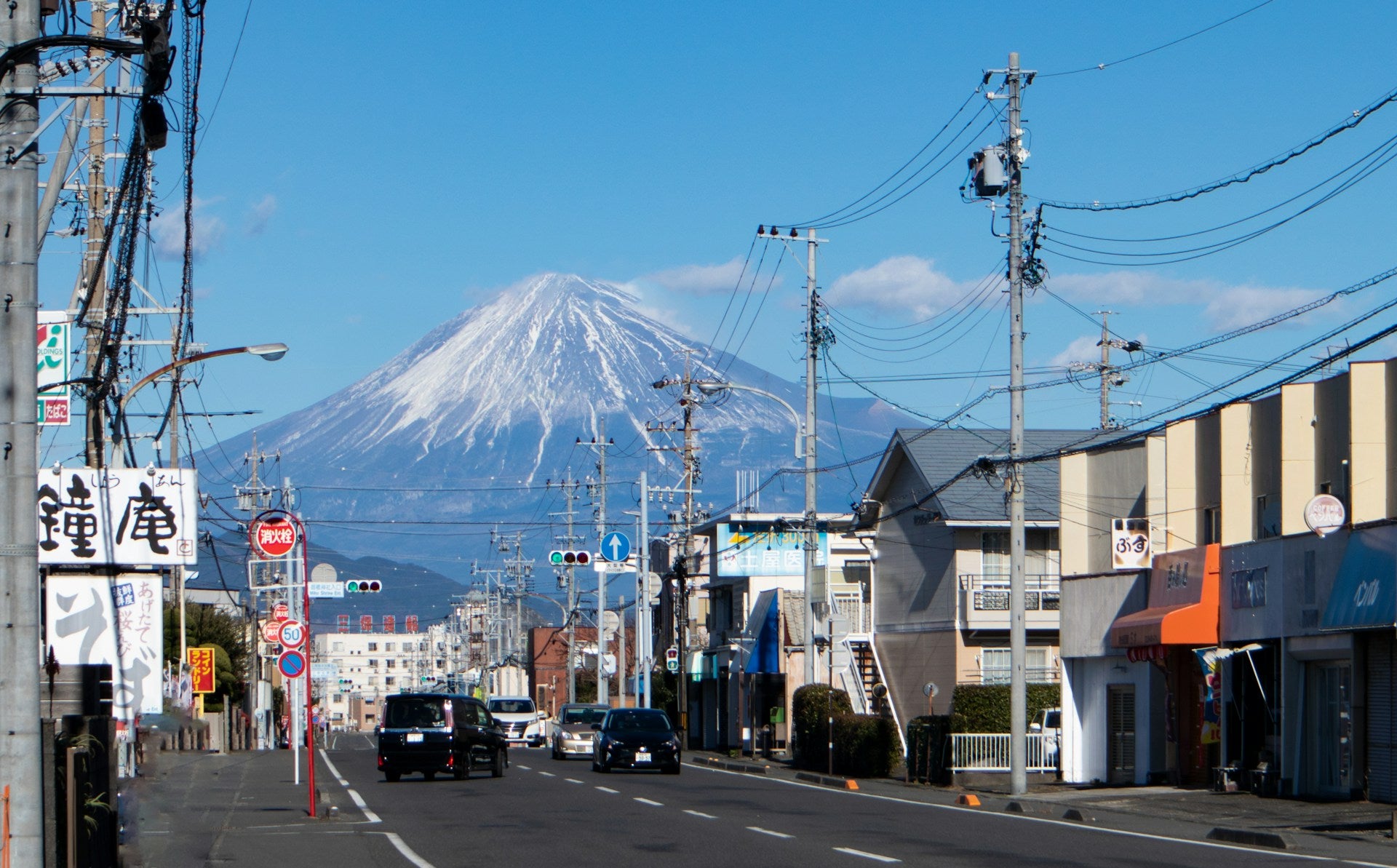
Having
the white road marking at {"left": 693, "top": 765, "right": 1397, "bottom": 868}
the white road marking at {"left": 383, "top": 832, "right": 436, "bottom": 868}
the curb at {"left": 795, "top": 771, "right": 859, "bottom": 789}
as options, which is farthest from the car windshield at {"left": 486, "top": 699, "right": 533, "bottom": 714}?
the white road marking at {"left": 383, "top": 832, "right": 436, "bottom": 868}

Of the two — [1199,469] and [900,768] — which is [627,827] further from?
[900,768]

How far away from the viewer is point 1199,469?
3275 centimetres

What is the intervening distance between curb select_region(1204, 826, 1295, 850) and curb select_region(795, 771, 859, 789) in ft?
45.9

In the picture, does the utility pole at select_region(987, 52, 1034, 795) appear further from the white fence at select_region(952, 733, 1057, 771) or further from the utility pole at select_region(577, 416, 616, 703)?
the utility pole at select_region(577, 416, 616, 703)

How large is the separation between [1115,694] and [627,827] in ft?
52.2

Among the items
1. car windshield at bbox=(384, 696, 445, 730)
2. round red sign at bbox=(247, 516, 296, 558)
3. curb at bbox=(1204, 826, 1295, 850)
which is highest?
round red sign at bbox=(247, 516, 296, 558)

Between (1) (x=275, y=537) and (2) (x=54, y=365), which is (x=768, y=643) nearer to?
(1) (x=275, y=537)

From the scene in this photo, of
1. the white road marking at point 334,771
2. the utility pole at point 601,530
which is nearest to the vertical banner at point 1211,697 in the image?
the white road marking at point 334,771

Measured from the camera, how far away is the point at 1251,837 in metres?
20.4

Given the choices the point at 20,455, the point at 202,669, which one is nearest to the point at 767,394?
the point at 202,669

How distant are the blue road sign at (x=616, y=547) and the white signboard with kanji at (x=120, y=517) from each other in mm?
32930

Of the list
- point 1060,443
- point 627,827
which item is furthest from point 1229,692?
point 1060,443

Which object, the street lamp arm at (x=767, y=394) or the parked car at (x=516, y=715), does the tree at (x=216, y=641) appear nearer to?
the parked car at (x=516, y=715)

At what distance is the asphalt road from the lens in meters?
17.8
